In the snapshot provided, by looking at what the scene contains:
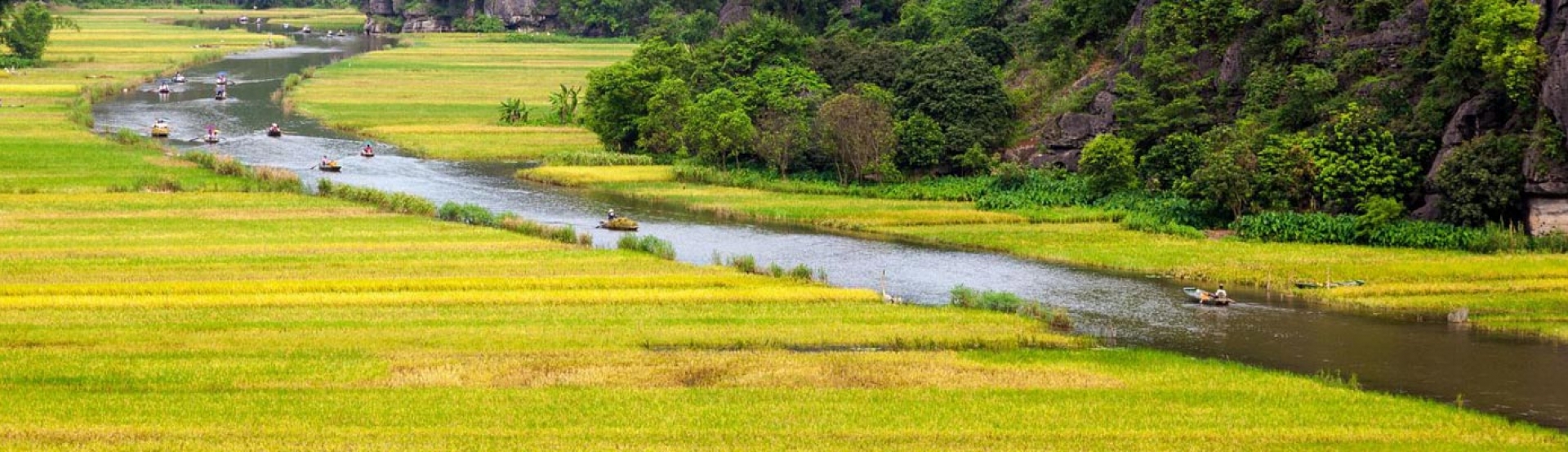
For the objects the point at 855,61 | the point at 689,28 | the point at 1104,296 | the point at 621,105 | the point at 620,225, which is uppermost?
the point at 689,28

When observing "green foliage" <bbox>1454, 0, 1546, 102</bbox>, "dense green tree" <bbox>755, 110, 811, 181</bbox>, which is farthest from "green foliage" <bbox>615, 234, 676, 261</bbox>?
"green foliage" <bbox>1454, 0, 1546, 102</bbox>

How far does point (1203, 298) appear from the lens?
52375 mm

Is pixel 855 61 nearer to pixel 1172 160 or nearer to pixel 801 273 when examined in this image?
pixel 1172 160

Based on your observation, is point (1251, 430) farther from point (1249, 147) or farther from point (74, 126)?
point (74, 126)

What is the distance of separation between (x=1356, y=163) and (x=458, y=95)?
236ft

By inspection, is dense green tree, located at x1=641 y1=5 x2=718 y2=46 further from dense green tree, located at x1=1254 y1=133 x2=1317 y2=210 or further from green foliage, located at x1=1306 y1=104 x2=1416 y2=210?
green foliage, located at x1=1306 y1=104 x2=1416 y2=210

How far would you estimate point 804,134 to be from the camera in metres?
→ 81.1

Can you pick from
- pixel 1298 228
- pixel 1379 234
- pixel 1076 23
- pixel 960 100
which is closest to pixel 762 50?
pixel 1076 23

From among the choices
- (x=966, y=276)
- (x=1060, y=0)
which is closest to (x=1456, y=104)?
(x=966, y=276)

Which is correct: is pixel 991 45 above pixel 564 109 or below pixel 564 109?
above

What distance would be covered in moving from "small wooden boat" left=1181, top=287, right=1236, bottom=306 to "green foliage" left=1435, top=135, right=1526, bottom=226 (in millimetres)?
12788

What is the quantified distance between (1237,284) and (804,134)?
1112 inches

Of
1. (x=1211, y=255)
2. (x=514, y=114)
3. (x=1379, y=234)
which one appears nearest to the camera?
(x=1211, y=255)

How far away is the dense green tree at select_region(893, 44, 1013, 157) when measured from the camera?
79.4 m
